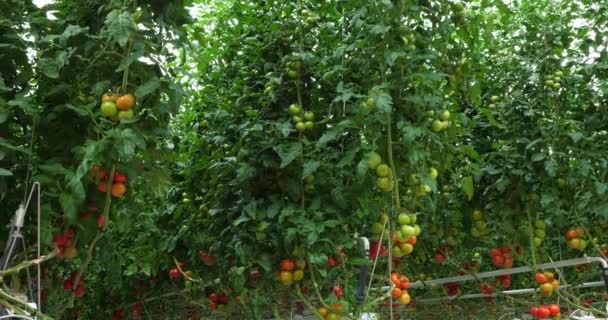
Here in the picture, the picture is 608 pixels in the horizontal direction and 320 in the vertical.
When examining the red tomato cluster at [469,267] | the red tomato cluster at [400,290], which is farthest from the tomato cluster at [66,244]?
Result: the red tomato cluster at [469,267]

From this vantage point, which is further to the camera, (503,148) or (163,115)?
(503,148)

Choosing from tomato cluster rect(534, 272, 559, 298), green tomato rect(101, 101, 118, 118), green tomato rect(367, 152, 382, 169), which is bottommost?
tomato cluster rect(534, 272, 559, 298)

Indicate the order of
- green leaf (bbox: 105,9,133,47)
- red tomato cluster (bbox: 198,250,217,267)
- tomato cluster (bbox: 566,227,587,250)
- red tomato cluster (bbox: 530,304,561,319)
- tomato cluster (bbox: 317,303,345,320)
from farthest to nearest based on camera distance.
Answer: red tomato cluster (bbox: 530,304,561,319), tomato cluster (bbox: 566,227,587,250), red tomato cluster (bbox: 198,250,217,267), tomato cluster (bbox: 317,303,345,320), green leaf (bbox: 105,9,133,47)

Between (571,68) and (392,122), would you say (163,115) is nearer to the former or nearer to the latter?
(392,122)

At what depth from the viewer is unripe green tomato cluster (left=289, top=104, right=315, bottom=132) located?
228cm

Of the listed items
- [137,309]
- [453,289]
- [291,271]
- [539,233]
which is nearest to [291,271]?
[291,271]

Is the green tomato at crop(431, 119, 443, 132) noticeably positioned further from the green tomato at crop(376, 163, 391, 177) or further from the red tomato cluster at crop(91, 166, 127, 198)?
the red tomato cluster at crop(91, 166, 127, 198)

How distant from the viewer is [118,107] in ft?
5.78

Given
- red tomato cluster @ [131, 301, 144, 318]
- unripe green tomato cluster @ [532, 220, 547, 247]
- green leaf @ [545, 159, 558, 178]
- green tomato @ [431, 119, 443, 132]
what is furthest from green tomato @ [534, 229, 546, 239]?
red tomato cluster @ [131, 301, 144, 318]

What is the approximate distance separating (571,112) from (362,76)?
52.7 inches

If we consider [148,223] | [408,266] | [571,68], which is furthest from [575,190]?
[148,223]

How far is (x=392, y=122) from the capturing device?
2107 millimetres

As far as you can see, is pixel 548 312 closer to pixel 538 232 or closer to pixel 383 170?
pixel 538 232

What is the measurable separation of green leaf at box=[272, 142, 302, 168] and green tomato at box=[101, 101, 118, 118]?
1.93 feet
